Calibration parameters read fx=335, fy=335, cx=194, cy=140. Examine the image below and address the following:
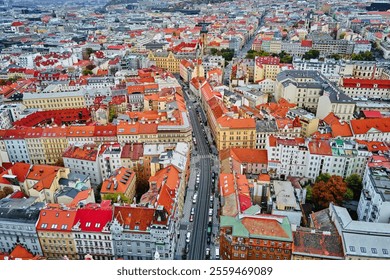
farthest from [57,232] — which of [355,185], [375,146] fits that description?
[375,146]

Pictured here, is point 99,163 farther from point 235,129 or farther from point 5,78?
point 5,78

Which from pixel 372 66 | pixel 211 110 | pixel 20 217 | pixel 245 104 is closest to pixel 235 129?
pixel 211 110

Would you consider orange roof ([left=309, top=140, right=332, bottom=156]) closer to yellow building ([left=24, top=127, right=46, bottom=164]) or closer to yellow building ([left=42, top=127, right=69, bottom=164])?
yellow building ([left=42, top=127, right=69, bottom=164])

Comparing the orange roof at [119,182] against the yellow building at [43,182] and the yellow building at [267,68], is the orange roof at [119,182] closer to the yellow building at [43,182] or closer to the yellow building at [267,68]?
the yellow building at [43,182]

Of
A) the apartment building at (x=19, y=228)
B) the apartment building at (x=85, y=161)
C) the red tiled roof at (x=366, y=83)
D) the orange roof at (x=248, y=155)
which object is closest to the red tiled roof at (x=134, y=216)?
the apartment building at (x=19, y=228)

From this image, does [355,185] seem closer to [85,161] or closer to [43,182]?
[85,161]

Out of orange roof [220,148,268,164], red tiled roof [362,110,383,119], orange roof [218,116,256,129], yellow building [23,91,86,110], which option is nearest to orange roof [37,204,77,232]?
orange roof [220,148,268,164]
